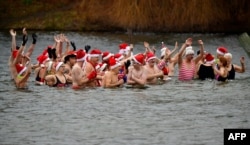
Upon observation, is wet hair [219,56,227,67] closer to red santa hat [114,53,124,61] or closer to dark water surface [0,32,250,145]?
dark water surface [0,32,250,145]

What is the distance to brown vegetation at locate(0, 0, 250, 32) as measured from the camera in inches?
1763

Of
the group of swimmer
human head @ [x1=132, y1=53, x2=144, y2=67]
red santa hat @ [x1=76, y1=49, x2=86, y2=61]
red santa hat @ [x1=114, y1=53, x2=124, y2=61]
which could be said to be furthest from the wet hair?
red santa hat @ [x1=76, y1=49, x2=86, y2=61]

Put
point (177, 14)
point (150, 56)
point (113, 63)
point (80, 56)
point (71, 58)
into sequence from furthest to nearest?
point (177, 14) → point (150, 56) → point (71, 58) → point (80, 56) → point (113, 63)

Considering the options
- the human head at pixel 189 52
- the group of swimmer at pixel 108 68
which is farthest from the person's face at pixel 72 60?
the human head at pixel 189 52

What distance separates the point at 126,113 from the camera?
24391mm

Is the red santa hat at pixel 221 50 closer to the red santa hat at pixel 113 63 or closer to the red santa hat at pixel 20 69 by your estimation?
the red santa hat at pixel 113 63

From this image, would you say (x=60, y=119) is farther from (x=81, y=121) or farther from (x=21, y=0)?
(x=21, y=0)

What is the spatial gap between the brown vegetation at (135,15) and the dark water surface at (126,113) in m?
13.6

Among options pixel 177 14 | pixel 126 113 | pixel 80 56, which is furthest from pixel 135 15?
pixel 126 113

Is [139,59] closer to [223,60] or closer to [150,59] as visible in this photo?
[150,59]

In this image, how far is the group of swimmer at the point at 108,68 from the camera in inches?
1083

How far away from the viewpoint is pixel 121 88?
28.1 metres

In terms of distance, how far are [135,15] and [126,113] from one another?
67.7ft

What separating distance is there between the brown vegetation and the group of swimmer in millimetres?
14723
